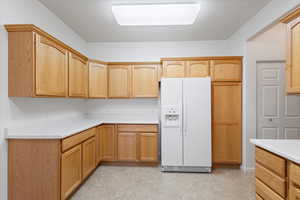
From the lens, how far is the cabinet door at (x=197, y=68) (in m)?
3.40

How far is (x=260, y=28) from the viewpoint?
264cm

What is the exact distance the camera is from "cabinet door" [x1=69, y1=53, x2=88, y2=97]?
2.76 metres

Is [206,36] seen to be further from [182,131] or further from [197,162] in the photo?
[197,162]

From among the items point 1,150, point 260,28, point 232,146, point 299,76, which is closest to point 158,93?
point 232,146

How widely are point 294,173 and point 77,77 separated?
3.00 m

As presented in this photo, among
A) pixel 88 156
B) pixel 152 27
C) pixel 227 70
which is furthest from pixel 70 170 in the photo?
pixel 227 70

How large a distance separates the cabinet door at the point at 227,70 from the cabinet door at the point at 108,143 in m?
2.23

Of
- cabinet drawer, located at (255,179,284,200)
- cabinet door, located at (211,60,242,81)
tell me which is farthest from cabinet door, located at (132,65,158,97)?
cabinet drawer, located at (255,179,284,200)

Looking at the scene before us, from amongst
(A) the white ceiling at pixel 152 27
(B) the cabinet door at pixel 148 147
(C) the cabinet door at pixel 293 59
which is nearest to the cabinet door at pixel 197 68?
(A) the white ceiling at pixel 152 27

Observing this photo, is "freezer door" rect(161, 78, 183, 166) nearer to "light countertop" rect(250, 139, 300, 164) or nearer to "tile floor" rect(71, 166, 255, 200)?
"tile floor" rect(71, 166, 255, 200)

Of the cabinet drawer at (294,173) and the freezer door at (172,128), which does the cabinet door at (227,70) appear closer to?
the freezer door at (172,128)

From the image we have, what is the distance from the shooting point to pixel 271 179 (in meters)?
1.61

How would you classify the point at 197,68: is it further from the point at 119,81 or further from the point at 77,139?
the point at 77,139

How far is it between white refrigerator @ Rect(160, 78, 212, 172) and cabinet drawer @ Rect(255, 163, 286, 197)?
4.35 feet
